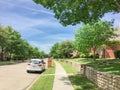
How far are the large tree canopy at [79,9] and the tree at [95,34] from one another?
20656 millimetres

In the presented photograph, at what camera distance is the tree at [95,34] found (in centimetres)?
4331

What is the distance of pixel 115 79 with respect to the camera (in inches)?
459

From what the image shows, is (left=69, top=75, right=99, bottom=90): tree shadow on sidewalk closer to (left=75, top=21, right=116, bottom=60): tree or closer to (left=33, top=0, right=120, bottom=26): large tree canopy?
(left=33, top=0, right=120, bottom=26): large tree canopy

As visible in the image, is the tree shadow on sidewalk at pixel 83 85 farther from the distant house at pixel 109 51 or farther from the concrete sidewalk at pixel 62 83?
the distant house at pixel 109 51

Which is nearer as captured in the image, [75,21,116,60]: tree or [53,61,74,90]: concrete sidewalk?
[53,61,74,90]: concrete sidewalk

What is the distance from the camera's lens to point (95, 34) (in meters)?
43.4

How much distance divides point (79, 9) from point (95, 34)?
23.3m

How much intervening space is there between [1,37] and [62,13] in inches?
1811

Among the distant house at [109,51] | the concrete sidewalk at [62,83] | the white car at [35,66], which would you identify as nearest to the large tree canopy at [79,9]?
the concrete sidewalk at [62,83]

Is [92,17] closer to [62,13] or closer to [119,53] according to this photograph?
[62,13]

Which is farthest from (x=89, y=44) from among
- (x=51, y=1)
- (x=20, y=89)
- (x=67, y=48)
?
(x=67, y=48)

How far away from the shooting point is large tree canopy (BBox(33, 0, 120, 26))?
65.5ft

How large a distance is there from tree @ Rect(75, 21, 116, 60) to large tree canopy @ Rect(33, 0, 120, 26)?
20656 millimetres

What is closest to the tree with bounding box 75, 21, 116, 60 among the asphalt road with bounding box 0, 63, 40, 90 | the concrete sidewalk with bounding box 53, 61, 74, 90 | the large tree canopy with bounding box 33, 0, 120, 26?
the asphalt road with bounding box 0, 63, 40, 90
